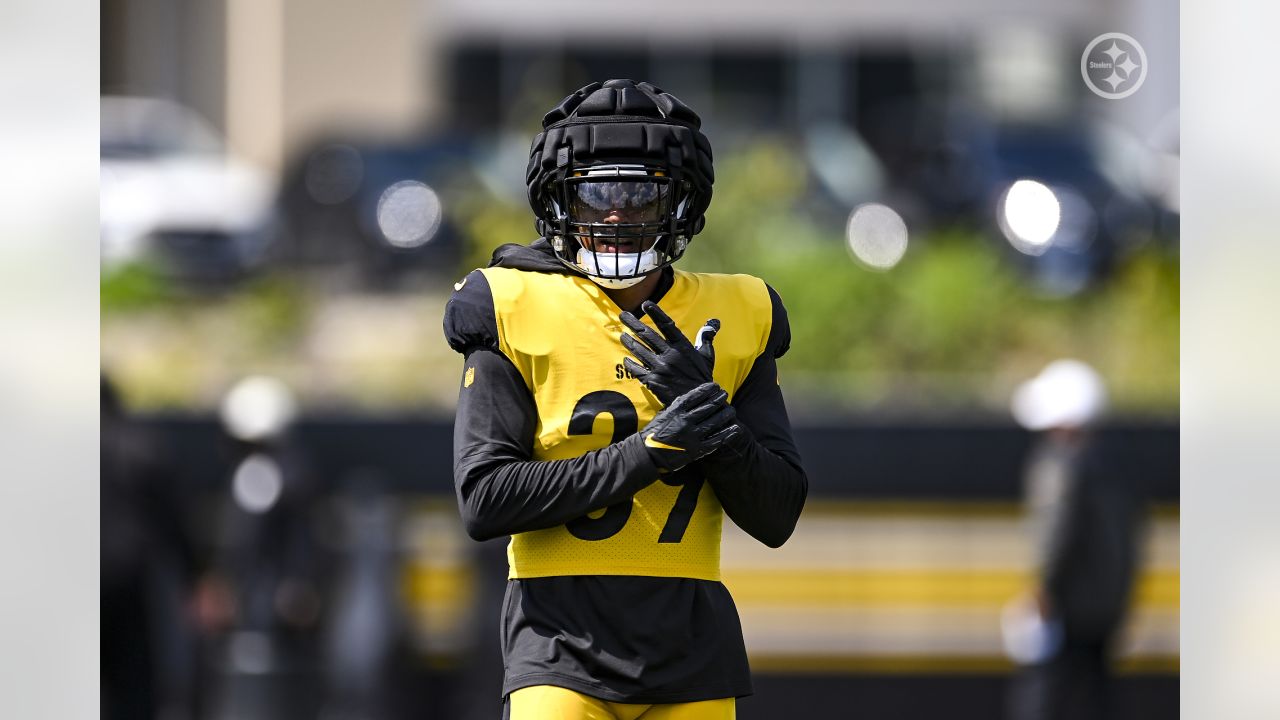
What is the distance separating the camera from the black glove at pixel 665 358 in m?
2.81

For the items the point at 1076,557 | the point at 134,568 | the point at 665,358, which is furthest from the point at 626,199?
the point at 1076,557

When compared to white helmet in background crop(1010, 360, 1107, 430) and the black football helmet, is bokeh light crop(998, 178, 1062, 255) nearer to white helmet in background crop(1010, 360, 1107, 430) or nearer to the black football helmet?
white helmet in background crop(1010, 360, 1107, 430)

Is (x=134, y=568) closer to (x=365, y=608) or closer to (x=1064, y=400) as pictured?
(x=365, y=608)

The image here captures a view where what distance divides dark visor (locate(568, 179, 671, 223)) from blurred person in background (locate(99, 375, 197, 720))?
10.6ft

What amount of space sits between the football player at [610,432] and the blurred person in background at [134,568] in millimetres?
3164

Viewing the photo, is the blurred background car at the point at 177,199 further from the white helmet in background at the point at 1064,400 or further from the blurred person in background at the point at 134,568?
the white helmet in background at the point at 1064,400

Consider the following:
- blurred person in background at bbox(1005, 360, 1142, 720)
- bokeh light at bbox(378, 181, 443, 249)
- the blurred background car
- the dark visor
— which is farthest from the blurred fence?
Answer: the dark visor

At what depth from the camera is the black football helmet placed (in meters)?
2.92

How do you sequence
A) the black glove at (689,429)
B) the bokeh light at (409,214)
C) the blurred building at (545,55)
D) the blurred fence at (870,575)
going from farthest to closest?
the blurred building at (545,55) < the bokeh light at (409,214) < the blurred fence at (870,575) < the black glove at (689,429)

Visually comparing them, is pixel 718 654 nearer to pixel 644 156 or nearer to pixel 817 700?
pixel 644 156

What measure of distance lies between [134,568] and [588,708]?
11.5 ft

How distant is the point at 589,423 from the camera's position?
2908mm

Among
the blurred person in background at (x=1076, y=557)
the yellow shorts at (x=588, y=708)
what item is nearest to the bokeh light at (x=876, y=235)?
the blurred person in background at (x=1076, y=557)

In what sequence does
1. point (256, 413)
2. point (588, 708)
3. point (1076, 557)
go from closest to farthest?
point (588, 708) → point (1076, 557) → point (256, 413)
